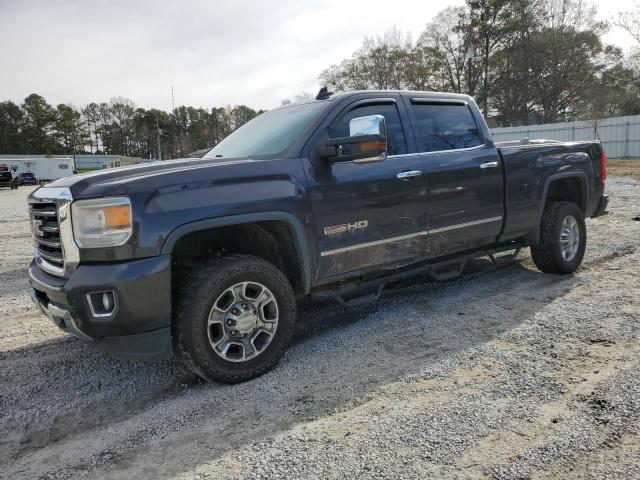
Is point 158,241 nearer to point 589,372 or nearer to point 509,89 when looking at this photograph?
point 589,372

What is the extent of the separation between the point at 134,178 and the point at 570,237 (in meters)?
4.71

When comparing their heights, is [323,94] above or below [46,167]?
below

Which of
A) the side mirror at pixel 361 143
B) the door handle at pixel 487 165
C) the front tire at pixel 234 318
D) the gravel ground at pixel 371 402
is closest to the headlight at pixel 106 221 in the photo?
the front tire at pixel 234 318

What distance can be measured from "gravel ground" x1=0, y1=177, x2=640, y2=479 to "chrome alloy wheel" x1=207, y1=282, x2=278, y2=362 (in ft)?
0.78

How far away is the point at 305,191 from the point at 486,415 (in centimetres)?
183

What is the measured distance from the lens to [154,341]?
2.92 m

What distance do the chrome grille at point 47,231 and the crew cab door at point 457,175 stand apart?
111 inches

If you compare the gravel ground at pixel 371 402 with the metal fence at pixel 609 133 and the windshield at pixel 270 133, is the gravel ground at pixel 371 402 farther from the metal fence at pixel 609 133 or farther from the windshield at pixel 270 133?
the metal fence at pixel 609 133

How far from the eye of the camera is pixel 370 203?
3758 millimetres

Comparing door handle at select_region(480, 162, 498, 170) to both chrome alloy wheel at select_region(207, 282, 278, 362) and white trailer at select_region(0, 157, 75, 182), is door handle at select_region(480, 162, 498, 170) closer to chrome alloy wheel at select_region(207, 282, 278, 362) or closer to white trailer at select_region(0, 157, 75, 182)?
chrome alloy wheel at select_region(207, 282, 278, 362)

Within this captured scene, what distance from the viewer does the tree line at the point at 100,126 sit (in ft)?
268

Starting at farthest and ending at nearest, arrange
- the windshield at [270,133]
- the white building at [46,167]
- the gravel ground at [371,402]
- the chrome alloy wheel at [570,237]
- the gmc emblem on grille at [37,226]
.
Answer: the white building at [46,167] → the chrome alloy wheel at [570,237] → the windshield at [270,133] → the gmc emblem on grille at [37,226] → the gravel ground at [371,402]

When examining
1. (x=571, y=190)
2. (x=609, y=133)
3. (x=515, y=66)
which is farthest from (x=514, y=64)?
(x=571, y=190)

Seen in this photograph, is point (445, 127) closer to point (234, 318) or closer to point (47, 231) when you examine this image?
point (234, 318)
